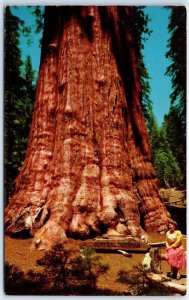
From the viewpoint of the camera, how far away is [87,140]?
4973mm

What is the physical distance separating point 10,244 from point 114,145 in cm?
134

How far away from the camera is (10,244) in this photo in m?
4.84

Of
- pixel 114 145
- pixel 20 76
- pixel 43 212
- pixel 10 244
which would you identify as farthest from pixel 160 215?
pixel 20 76

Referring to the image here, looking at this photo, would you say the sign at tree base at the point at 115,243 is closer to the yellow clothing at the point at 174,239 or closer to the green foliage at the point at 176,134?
the yellow clothing at the point at 174,239

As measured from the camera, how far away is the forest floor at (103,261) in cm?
475

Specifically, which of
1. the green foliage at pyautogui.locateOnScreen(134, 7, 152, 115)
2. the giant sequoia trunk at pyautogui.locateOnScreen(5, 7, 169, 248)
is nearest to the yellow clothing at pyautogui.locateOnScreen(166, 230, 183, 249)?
A: the giant sequoia trunk at pyautogui.locateOnScreen(5, 7, 169, 248)

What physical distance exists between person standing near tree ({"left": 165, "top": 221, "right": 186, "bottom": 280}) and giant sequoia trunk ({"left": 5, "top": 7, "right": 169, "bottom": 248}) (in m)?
0.17

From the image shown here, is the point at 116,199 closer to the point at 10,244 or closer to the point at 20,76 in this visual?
the point at 10,244

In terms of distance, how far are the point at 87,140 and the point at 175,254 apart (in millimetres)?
1333

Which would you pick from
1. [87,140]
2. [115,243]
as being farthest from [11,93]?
[115,243]

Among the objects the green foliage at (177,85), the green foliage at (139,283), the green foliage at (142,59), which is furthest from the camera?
the green foliage at (142,59)

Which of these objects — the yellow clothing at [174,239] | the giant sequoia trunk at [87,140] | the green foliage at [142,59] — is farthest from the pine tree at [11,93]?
the yellow clothing at [174,239]

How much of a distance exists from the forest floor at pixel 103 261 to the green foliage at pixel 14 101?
48 centimetres

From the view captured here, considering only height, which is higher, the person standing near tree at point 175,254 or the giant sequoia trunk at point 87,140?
the giant sequoia trunk at point 87,140
